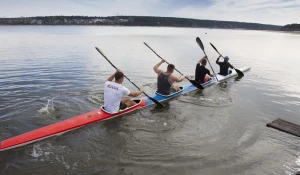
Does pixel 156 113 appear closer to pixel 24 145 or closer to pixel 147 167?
pixel 147 167

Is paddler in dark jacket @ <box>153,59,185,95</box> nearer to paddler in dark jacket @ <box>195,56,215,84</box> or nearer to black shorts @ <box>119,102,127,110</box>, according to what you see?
black shorts @ <box>119,102,127,110</box>

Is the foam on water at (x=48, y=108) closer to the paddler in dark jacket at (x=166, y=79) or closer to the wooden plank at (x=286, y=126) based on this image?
the paddler in dark jacket at (x=166, y=79)

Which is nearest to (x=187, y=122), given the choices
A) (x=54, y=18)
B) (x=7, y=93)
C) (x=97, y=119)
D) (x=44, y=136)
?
(x=97, y=119)

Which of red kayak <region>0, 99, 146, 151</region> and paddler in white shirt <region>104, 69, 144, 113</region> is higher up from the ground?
paddler in white shirt <region>104, 69, 144, 113</region>

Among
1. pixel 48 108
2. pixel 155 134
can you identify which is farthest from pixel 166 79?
pixel 48 108

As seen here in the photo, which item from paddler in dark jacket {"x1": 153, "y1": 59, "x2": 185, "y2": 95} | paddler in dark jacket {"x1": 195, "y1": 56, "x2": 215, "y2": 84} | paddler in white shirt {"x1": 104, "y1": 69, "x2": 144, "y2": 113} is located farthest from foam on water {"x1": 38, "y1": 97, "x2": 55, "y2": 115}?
paddler in dark jacket {"x1": 195, "y1": 56, "x2": 215, "y2": 84}

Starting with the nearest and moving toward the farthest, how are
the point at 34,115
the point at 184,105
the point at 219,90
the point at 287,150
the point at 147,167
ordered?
the point at 147,167 < the point at 287,150 < the point at 34,115 < the point at 184,105 < the point at 219,90

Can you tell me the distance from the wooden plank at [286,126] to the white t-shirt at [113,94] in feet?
19.4

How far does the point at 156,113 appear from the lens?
1049cm

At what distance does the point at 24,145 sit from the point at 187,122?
225 inches

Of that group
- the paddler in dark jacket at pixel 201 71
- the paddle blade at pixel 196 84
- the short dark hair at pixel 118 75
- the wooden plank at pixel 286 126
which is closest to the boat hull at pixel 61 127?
the short dark hair at pixel 118 75

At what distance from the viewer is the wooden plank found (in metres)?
9.10

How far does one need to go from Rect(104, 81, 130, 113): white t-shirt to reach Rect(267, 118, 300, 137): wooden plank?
5.92 metres

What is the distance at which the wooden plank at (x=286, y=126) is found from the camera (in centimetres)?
910
